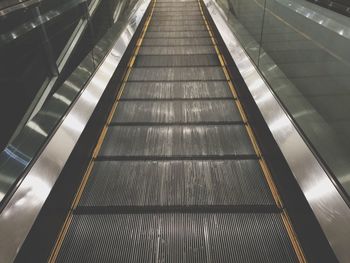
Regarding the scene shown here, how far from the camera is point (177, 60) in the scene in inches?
212

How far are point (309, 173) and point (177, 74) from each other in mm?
3164

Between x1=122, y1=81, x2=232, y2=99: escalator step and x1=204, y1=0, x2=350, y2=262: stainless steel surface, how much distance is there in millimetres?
626

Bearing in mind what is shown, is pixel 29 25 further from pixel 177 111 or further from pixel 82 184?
pixel 177 111

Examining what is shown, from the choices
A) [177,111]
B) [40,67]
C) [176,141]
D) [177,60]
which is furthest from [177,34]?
[176,141]

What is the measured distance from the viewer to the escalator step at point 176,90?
162 inches

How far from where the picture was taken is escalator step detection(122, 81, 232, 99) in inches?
162

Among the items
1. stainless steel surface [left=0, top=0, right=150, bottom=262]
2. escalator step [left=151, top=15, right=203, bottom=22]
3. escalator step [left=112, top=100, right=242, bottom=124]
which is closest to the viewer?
stainless steel surface [left=0, top=0, right=150, bottom=262]

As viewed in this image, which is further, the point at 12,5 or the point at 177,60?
the point at 177,60

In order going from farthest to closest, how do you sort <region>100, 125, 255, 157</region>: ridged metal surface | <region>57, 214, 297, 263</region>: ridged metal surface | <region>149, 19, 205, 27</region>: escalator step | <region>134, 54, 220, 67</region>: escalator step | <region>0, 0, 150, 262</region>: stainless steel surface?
<region>149, 19, 205, 27</region>: escalator step
<region>134, 54, 220, 67</region>: escalator step
<region>100, 125, 255, 157</region>: ridged metal surface
<region>57, 214, 297, 263</region>: ridged metal surface
<region>0, 0, 150, 262</region>: stainless steel surface

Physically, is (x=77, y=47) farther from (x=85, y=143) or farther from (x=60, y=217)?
(x=60, y=217)

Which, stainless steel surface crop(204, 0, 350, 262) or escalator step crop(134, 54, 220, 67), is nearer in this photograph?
stainless steel surface crop(204, 0, 350, 262)

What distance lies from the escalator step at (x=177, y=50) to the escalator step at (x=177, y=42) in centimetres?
21

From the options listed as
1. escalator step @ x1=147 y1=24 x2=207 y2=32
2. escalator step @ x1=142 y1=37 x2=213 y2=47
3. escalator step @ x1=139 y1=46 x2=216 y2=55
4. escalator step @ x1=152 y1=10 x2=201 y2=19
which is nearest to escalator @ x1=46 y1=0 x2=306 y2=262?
escalator step @ x1=139 y1=46 x2=216 y2=55

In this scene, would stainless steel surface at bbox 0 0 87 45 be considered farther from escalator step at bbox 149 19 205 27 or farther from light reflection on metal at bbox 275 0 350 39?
escalator step at bbox 149 19 205 27
